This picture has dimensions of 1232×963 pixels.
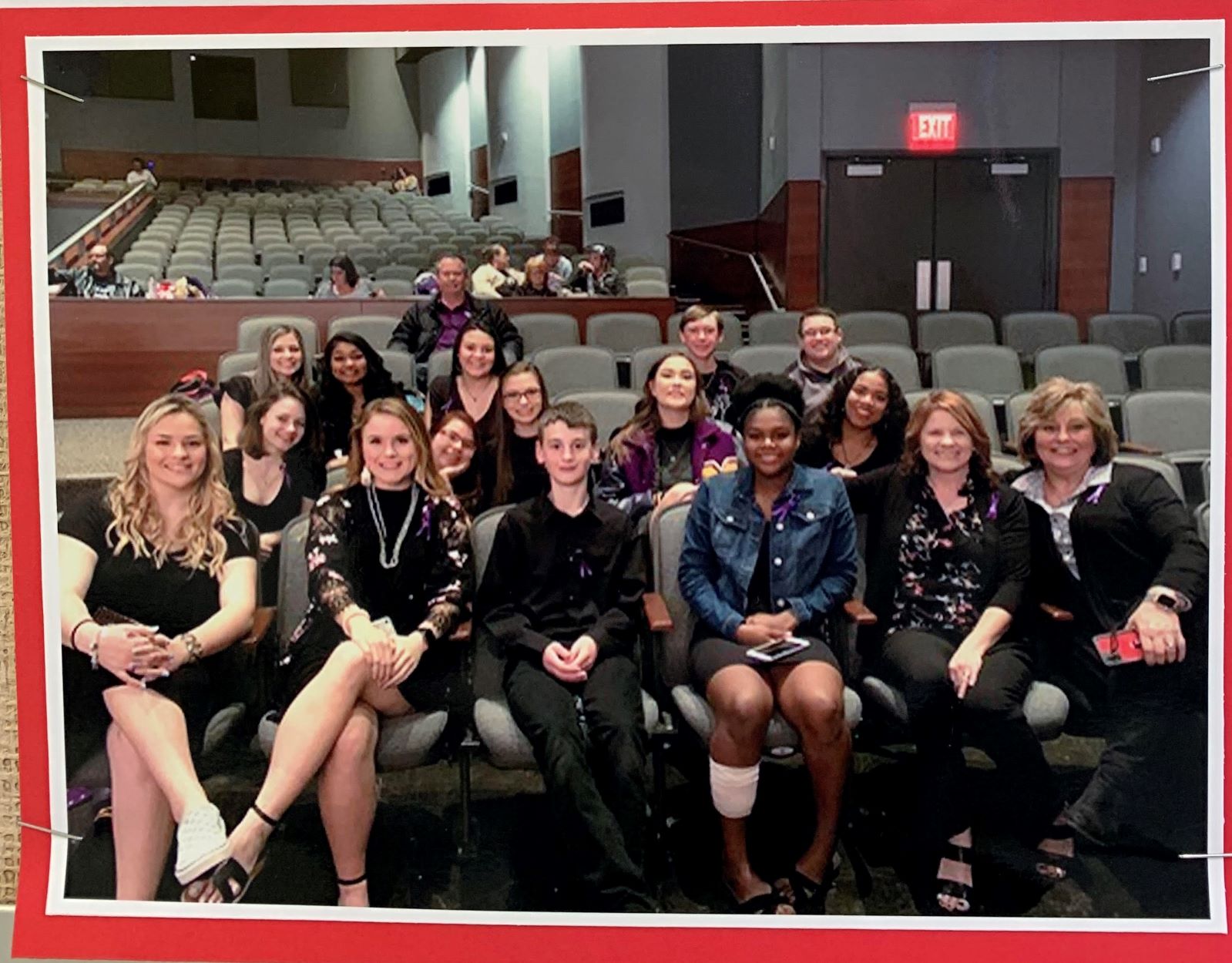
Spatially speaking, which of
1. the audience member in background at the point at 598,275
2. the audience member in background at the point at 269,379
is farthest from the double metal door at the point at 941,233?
the audience member in background at the point at 269,379

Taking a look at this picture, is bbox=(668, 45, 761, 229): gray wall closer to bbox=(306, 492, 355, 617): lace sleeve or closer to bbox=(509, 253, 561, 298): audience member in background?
bbox=(509, 253, 561, 298): audience member in background

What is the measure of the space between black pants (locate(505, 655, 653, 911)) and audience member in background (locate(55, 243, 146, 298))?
1184 mm

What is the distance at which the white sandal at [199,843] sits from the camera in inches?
72.9

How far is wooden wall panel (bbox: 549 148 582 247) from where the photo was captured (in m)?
2.55

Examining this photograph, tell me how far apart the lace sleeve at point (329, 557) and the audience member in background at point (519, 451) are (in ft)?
1.02

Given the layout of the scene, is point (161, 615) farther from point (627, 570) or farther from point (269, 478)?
point (627, 570)

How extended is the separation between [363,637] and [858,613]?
38.3 inches

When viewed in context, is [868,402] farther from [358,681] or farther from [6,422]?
[6,422]

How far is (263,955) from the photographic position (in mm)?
1874

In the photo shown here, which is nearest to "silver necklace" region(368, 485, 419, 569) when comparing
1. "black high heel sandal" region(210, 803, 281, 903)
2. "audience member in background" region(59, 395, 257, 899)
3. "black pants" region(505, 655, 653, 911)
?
"audience member in background" region(59, 395, 257, 899)

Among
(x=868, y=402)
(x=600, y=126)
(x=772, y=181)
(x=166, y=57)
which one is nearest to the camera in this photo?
(x=166, y=57)

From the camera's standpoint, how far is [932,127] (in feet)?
6.24

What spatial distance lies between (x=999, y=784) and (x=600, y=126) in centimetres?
166

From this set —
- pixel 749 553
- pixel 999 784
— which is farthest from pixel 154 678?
pixel 999 784
